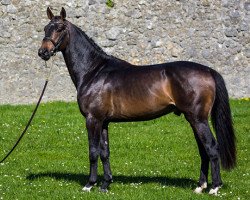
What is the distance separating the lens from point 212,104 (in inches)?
376

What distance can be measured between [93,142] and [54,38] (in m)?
1.48

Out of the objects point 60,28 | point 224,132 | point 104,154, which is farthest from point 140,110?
point 60,28

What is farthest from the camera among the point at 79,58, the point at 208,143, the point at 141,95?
the point at 79,58

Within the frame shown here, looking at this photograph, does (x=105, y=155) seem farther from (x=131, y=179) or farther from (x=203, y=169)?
(x=203, y=169)

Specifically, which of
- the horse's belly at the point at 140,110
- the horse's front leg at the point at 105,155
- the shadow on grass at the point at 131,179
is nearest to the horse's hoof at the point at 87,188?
the horse's front leg at the point at 105,155

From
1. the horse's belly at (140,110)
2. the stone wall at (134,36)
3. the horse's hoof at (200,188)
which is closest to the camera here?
the horse's belly at (140,110)

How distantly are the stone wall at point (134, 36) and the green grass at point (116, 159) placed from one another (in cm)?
165

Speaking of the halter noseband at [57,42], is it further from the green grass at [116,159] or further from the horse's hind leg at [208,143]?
the horse's hind leg at [208,143]

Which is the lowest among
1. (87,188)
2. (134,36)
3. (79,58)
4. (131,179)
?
(134,36)

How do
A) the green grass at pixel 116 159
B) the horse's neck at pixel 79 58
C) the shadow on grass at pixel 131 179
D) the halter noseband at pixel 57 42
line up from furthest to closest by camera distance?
the shadow on grass at pixel 131 179 → the horse's neck at pixel 79 58 → the halter noseband at pixel 57 42 → the green grass at pixel 116 159

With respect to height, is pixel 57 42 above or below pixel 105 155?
above

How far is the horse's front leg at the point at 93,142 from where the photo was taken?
32.2 ft

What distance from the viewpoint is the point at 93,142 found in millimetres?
9875

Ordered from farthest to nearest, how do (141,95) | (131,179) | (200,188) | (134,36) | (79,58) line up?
(134,36) < (131,179) < (79,58) < (200,188) < (141,95)
